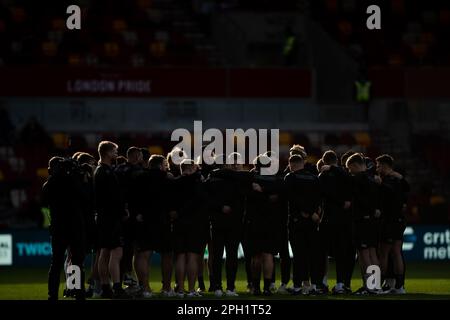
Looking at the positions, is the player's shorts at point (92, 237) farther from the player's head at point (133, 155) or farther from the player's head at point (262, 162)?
the player's head at point (262, 162)

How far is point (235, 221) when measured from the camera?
20703mm

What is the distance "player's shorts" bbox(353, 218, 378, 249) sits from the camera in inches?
826

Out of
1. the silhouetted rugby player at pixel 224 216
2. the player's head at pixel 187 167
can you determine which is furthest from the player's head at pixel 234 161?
the player's head at pixel 187 167

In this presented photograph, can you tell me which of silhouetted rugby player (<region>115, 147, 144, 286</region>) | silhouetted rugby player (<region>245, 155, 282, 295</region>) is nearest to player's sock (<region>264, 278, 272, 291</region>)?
silhouetted rugby player (<region>245, 155, 282, 295</region>)

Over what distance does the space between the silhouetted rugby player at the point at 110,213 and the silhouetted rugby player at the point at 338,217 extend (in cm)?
332

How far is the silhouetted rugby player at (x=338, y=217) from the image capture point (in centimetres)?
2084

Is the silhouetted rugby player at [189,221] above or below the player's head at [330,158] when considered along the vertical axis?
below

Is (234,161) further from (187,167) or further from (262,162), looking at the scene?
(187,167)

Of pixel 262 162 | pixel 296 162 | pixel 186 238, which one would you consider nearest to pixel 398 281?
pixel 296 162

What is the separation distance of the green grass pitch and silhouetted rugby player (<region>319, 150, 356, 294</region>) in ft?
2.27

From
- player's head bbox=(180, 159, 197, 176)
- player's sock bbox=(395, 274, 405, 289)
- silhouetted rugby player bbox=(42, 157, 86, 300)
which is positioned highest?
player's head bbox=(180, 159, 197, 176)

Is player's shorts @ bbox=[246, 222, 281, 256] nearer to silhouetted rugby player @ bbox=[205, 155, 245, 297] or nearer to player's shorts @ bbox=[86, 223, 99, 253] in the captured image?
silhouetted rugby player @ bbox=[205, 155, 245, 297]
